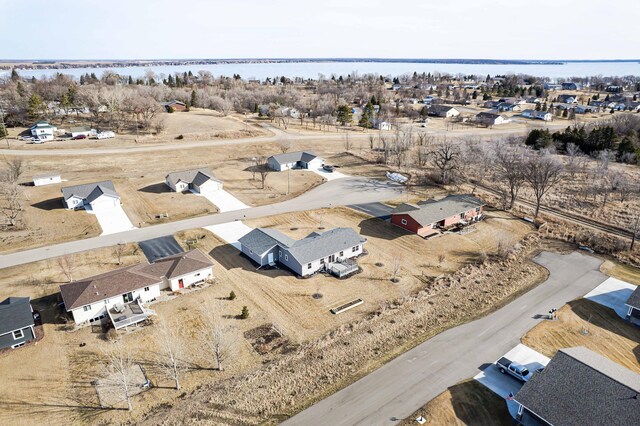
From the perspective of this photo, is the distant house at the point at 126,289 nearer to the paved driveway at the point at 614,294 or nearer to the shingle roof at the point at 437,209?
the shingle roof at the point at 437,209

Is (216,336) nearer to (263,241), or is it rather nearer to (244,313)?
(244,313)

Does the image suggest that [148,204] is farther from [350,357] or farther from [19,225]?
[350,357]

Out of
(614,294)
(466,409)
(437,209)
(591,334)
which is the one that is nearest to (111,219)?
(437,209)

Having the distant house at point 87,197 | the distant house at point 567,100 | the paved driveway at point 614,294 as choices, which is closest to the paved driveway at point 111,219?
the distant house at point 87,197

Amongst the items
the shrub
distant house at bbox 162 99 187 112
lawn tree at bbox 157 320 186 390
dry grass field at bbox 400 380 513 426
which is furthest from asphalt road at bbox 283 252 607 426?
distant house at bbox 162 99 187 112

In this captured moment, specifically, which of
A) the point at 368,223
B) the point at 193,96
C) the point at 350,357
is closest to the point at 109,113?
the point at 193,96

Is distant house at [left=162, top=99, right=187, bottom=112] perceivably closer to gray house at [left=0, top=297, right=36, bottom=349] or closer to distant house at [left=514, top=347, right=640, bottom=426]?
gray house at [left=0, top=297, right=36, bottom=349]
